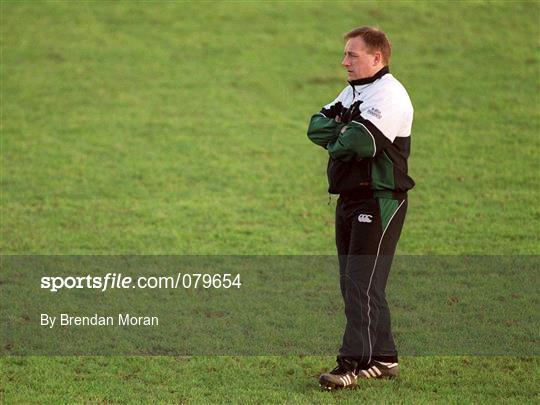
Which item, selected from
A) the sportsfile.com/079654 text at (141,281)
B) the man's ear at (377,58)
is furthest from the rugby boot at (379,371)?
the sportsfile.com/079654 text at (141,281)

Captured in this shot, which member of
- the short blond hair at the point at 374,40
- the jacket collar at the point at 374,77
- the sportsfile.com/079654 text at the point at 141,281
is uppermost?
the short blond hair at the point at 374,40

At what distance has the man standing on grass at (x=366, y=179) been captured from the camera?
6.99 meters

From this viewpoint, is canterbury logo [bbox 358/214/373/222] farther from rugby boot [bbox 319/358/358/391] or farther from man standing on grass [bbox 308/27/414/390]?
rugby boot [bbox 319/358/358/391]

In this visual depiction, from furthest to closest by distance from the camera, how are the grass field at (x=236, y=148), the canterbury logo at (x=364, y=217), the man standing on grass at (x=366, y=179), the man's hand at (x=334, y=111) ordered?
the grass field at (x=236, y=148) < the man's hand at (x=334, y=111) < the canterbury logo at (x=364, y=217) < the man standing on grass at (x=366, y=179)

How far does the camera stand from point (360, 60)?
707cm

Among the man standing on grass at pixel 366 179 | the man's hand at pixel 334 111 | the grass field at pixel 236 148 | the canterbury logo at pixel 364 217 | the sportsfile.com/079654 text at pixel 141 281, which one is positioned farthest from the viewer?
the sportsfile.com/079654 text at pixel 141 281

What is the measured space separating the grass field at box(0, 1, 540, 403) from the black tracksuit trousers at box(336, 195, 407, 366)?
40 cm

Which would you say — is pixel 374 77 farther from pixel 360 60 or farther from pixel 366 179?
pixel 366 179

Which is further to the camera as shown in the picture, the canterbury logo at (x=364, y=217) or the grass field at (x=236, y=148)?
the grass field at (x=236, y=148)

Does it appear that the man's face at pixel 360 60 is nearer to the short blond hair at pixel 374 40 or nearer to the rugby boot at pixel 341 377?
the short blond hair at pixel 374 40

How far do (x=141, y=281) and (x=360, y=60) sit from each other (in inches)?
187

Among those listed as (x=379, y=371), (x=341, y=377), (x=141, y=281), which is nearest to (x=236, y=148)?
(x=141, y=281)

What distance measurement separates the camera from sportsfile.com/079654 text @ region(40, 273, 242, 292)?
1064 cm

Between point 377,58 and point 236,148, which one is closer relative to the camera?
point 377,58
